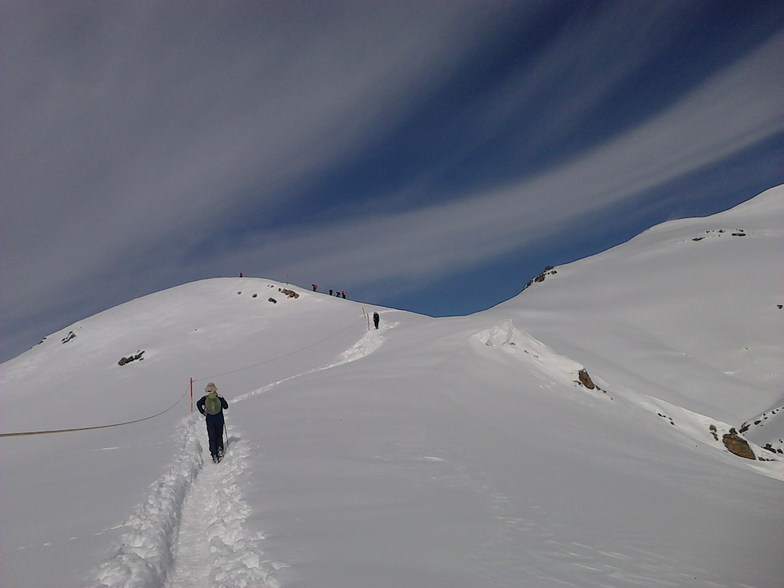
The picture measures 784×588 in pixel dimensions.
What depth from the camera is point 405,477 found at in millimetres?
7480

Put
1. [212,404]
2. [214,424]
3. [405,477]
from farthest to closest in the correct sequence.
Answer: [212,404] → [214,424] → [405,477]

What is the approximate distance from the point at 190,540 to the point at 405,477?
10.7 feet

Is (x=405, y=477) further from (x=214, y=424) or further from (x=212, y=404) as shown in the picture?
(x=212, y=404)

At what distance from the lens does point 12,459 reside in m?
10.9

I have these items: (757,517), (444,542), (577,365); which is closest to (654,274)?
(577,365)

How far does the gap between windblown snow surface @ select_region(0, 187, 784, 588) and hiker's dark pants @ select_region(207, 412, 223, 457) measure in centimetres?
34

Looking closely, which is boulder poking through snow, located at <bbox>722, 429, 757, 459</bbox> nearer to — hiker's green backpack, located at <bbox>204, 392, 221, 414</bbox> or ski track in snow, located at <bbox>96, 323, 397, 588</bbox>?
ski track in snow, located at <bbox>96, 323, 397, 588</bbox>

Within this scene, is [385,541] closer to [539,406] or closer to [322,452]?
[322,452]

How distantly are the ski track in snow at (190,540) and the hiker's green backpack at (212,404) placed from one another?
144cm

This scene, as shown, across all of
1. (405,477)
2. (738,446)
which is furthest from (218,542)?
(738,446)

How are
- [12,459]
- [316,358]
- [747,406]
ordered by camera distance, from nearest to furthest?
[12,459]
[316,358]
[747,406]

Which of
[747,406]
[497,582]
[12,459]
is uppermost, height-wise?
[12,459]

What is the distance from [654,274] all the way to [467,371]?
1761 inches

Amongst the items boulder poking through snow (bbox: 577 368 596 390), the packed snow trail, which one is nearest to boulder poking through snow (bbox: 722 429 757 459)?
boulder poking through snow (bbox: 577 368 596 390)
